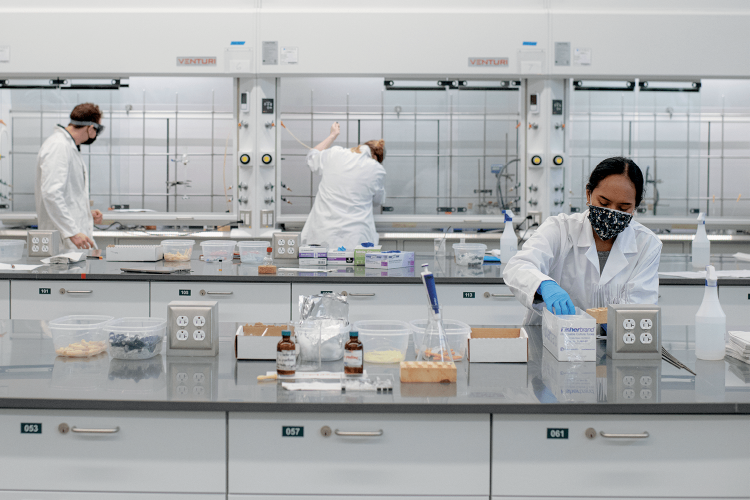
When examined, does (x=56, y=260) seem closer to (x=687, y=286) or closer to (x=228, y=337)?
(x=228, y=337)

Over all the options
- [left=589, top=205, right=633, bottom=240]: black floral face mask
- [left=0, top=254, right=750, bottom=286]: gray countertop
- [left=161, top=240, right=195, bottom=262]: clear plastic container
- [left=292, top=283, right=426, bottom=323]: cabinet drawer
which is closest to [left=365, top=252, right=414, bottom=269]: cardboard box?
[left=0, top=254, right=750, bottom=286]: gray countertop

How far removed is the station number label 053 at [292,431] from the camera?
4.18ft

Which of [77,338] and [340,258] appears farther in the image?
[340,258]

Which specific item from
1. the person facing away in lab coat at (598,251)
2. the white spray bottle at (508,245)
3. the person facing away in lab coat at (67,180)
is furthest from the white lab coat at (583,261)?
the person facing away in lab coat at (67,180)

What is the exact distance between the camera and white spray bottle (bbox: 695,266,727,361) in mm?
1575

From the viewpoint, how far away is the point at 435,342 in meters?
1.46

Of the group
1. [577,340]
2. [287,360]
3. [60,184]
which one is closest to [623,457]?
[577,340]

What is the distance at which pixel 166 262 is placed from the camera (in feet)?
11.0

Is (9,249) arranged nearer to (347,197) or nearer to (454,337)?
(347,197)

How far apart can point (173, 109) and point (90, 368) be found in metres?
4.26

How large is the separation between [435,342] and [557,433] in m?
0.33

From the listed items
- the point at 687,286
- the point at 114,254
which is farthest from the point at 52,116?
the point at 687,286

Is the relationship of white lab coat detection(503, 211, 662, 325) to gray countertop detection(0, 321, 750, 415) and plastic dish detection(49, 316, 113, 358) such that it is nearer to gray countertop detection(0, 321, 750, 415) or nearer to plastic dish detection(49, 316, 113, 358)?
gray countertop detection(0, 321, 750, 415)

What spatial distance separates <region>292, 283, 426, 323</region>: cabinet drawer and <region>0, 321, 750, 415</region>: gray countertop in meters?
1.34
